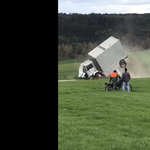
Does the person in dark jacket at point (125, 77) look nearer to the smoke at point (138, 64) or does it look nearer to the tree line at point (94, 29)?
the smoke at point (138, 64)

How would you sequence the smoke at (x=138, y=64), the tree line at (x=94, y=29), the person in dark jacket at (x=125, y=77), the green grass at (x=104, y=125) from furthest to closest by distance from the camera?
1. the tree line at (x=94, y=29)
2. the smoke at (x=138, y=64)
3. the person in dark jacket at (x=125, y=77)
4. the green grass at (x=104, y=125)

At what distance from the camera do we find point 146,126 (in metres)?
7.74

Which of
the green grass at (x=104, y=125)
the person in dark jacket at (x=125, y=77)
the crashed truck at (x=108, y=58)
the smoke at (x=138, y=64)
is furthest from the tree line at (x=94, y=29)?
the green grass at (x=104, y=125)

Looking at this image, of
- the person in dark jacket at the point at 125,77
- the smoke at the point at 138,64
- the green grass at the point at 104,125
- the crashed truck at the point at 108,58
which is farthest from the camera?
the smoke at the point at 138,64

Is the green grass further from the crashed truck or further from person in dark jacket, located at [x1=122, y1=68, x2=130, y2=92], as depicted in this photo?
the crashed truck

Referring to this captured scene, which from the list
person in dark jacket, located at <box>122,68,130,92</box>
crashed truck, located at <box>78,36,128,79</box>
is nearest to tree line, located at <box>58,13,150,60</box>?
crashed truck, located at <box>78,36,128,79</box>

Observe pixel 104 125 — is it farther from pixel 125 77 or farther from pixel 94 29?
pixel 94 29

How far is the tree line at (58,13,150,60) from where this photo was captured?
49.6m

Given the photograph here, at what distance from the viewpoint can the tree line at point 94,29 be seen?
4956cm

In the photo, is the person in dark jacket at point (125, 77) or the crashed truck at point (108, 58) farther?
the crashed truck at point (108, 58)

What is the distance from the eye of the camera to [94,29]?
53.1 meters
